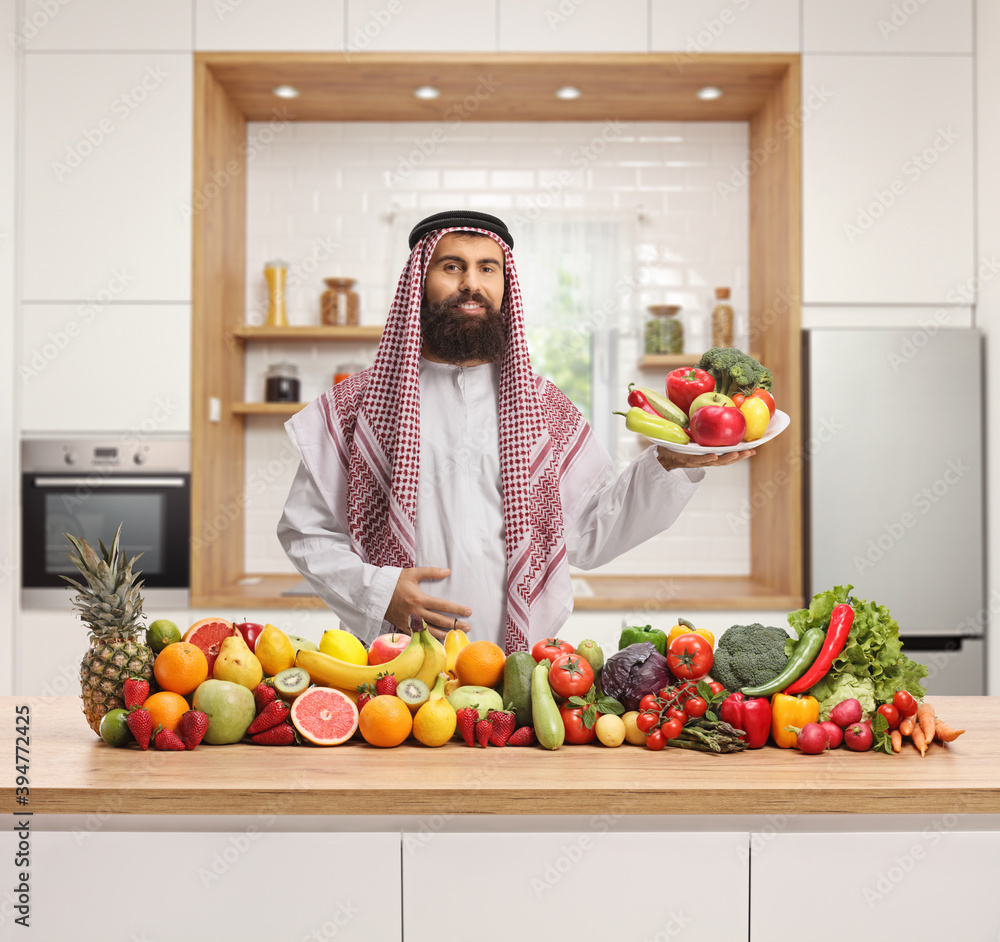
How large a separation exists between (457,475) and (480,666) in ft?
2.44

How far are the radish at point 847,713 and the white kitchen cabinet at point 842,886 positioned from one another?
19 centimetres

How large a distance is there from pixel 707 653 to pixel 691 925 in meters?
0.38

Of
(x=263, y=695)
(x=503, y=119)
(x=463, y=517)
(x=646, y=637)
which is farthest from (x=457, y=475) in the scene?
(x=503, y=119)

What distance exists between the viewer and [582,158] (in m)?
3.82

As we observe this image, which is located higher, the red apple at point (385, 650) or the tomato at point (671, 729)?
the red apple at point (385, 650)

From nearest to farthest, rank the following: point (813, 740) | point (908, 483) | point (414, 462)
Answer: point (813, 740) → point (414, 462) → point (908, 483)

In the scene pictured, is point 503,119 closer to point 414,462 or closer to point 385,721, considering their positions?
point 414,462

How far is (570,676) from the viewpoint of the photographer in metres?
1.30

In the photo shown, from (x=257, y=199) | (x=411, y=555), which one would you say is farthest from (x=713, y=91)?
(x=411, y=555)

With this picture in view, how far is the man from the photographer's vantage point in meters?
1.92

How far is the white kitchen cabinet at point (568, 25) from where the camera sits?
3.16m

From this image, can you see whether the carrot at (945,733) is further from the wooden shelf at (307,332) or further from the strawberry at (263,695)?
the wooden shelf at (307,332)

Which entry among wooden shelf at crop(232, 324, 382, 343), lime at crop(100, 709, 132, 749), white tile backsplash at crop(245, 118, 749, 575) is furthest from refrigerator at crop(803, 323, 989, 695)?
lime at crop(100, 709, 132, 749)

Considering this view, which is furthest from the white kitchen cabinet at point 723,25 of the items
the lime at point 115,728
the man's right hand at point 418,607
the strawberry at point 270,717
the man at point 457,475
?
the lime at point 115,728
